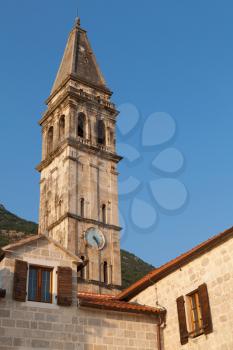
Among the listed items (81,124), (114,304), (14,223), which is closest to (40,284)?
(114,304)

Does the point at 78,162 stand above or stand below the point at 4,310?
above

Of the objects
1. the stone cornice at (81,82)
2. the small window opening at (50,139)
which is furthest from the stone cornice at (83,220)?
the stone cornice at (81,82)

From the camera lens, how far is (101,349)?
63.8 feet

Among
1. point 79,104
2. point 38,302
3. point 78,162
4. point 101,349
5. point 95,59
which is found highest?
point 95,59

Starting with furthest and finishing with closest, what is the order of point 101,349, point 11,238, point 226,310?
point 11,238, point 101,349, point 226,310

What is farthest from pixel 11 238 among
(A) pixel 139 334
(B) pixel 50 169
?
(A) pixel 139 334

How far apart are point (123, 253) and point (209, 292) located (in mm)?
74232

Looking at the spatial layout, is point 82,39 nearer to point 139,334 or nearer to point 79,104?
point 79,104

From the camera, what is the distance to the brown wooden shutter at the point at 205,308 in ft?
61.4

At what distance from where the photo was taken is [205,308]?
19.1 meters

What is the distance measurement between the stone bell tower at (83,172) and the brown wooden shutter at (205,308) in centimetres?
2529

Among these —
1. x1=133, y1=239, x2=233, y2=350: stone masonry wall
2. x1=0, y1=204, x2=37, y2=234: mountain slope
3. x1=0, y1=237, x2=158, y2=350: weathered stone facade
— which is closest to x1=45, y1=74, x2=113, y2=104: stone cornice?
x1=0, y1=204, x2=37, y2=234: mountain slope

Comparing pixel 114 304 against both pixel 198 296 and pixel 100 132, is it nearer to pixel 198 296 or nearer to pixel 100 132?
pixel 198 296

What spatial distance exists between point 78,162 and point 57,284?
30.5 m
